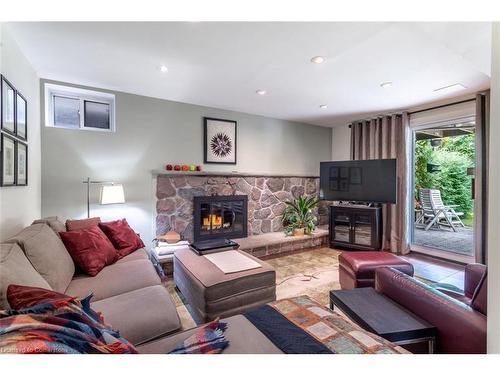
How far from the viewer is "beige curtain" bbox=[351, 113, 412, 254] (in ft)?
12.6

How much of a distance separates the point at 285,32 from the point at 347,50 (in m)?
0.63

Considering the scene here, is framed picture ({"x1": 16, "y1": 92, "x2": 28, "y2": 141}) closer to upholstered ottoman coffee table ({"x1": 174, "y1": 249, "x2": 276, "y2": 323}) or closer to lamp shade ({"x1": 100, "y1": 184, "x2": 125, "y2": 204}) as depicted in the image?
lamp shade ({"x1": 100, "y1": 184, "x2": 125, "y2": 204})

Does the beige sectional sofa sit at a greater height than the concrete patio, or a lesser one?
greater

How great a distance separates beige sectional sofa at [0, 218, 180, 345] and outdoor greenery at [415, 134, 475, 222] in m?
4.18

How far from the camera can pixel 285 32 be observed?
1.80 m

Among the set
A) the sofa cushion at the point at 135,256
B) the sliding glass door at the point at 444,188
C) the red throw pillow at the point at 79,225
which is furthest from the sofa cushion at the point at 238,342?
the sliding glass door at the point at 444,188

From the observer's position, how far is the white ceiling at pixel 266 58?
68.5 inches

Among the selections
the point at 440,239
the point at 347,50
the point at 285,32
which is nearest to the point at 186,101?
the point at 285,32

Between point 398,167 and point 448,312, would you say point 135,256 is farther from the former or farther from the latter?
point 398,167

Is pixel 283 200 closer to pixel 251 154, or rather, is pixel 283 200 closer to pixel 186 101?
pixel 251 154

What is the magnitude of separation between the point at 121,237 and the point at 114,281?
767mm

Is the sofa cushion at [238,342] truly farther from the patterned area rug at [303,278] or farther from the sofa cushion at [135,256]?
the sofa cushion at [135,256]

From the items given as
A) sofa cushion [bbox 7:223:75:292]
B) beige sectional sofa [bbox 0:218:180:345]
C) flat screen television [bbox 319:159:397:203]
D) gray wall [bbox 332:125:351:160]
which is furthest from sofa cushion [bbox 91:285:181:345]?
gray wall [bbox 332:125:351:160]

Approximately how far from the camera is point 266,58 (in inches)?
86.4
